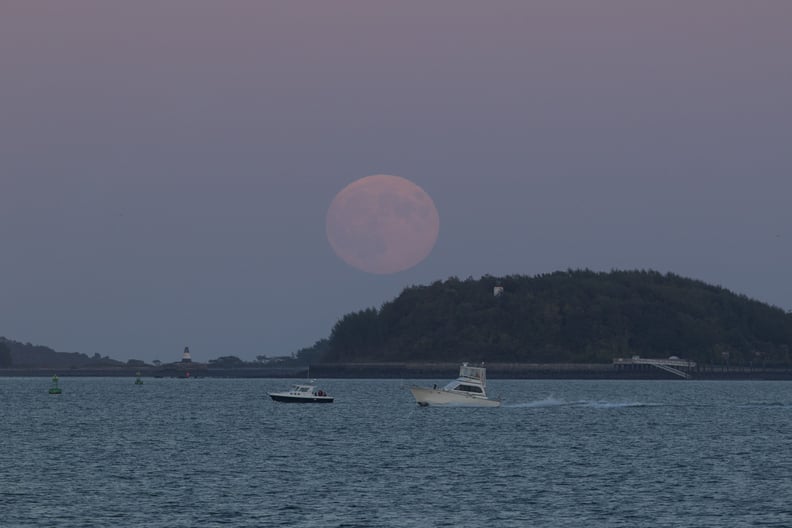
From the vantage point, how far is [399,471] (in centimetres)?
8356

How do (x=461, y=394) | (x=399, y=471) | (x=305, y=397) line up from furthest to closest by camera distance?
1. (x=305, y=397)
2. (x=461, y=394)
3. (x=399, y=471)

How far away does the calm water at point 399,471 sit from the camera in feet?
210

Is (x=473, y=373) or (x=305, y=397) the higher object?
(x=473, y=373)

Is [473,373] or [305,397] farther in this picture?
[305,397]

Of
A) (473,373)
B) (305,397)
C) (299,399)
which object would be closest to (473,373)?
(473,373)

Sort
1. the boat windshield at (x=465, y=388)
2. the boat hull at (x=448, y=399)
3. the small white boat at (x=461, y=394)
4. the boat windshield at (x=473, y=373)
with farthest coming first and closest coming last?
1. the boat windshield at (x=473, y=373)
2. the boat windshield at (x=465, y=388)
3. the small white boat at (x=461, y=394)
4. the boat hull at (x=448, y=399)

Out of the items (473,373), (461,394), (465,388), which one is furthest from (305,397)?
(461,394)

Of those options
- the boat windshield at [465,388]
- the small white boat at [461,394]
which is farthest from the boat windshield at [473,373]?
the boat windshield at [465,388]

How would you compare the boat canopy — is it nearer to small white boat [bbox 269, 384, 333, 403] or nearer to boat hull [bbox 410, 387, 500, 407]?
boat hull [bbox 410, 387, 500, 407]

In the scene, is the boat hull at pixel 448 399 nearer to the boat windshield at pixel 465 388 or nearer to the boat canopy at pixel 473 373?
the boat windshield at pixel 465 388

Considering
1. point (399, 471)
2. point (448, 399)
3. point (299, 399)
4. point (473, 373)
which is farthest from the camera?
point (299, 399)

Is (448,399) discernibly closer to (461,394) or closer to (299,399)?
(461,394)

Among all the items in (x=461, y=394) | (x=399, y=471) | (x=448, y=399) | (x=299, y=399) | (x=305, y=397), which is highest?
(x=305, y=397)

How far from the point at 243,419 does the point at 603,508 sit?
83482 millimetres
